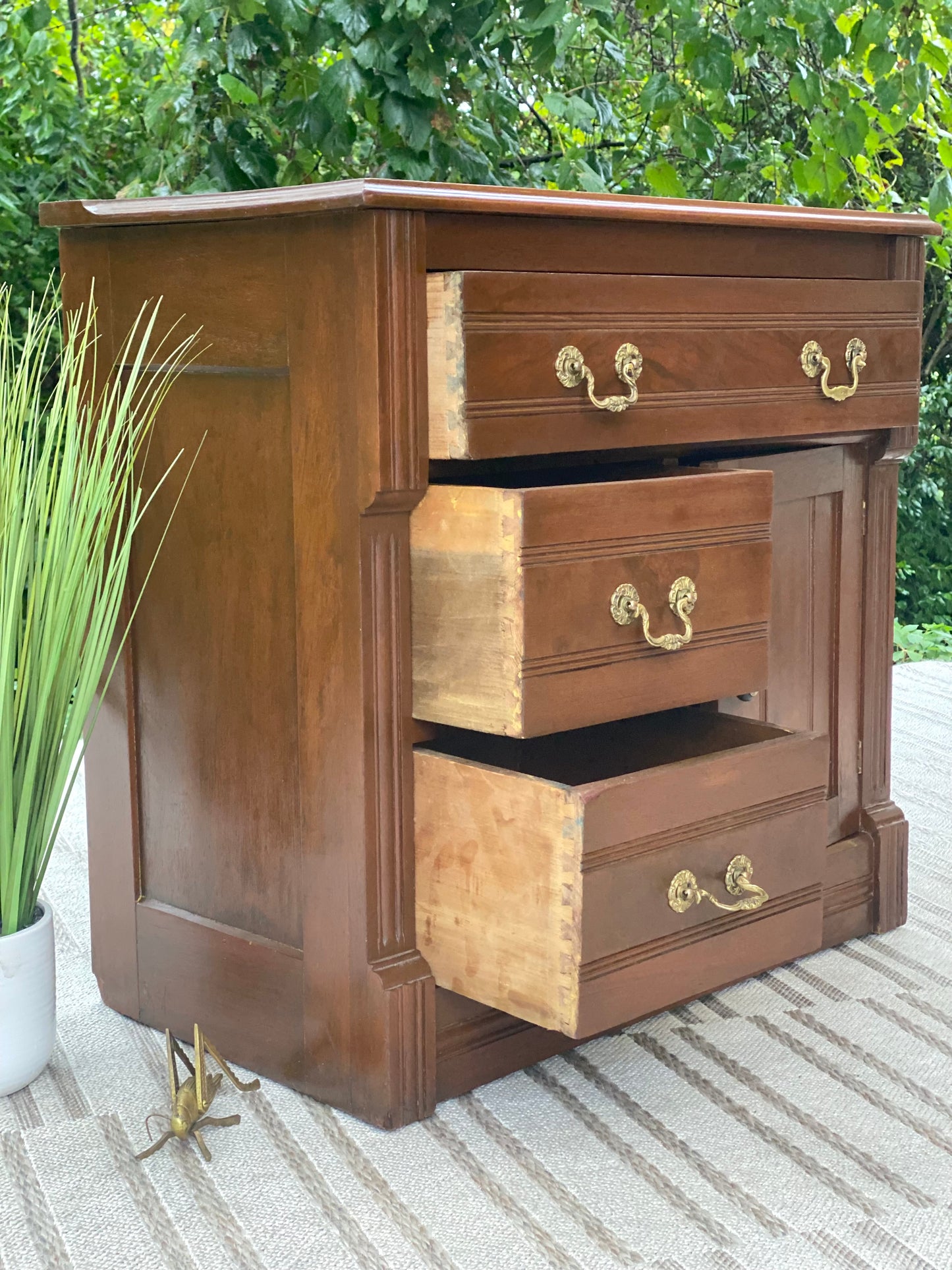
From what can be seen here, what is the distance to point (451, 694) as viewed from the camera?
135 centimetres

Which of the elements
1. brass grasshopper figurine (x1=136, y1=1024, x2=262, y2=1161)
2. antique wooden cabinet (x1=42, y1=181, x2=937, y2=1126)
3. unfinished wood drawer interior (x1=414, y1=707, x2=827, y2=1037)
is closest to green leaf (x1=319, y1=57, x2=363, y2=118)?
antique wooden cabinet (x1=42, y1=181, x2=937, y2=1126)

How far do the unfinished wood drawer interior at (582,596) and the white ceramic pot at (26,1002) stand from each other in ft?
1.61

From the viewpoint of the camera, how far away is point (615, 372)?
1.41 metres

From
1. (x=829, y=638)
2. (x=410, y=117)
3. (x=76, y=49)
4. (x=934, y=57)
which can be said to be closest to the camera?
(x=829, y=638)

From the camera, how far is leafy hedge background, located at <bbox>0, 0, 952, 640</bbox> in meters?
2.25

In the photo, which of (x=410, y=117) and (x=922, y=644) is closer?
(x=410, y=117)

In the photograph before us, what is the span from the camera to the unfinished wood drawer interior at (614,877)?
1.29 metres

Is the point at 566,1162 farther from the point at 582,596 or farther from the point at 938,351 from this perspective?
the point at 938,351

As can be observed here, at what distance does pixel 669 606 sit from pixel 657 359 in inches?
10.2

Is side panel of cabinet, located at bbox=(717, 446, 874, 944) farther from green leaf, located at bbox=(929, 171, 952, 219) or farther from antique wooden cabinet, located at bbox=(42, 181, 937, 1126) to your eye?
green leaf, located at bbox=(929, 171, 952, 219)

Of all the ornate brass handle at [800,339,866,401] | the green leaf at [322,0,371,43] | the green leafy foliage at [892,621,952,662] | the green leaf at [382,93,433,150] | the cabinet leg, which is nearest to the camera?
the ornate brass handle at [800,339,866,401]

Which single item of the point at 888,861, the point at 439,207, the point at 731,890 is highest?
the point at 439,207

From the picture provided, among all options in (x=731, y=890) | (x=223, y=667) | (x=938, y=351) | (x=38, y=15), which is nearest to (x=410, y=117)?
(x=38, y=15)

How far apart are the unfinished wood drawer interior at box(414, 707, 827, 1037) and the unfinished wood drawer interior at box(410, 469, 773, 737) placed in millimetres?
77
